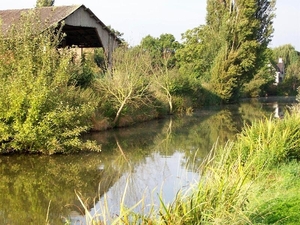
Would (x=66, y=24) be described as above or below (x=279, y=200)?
above

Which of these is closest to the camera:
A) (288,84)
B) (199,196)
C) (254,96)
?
(199,196)

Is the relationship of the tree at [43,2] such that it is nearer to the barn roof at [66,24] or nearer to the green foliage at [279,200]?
the barn roof at [66,24]

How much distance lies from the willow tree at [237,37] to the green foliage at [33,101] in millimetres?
30721

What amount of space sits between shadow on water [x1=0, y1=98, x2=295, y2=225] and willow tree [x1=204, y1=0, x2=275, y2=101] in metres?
25.1

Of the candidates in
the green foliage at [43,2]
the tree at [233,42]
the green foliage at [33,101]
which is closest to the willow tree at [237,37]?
the tree at [233,42]

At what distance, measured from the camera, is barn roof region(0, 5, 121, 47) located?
22.4 m

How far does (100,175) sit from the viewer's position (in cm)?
1226

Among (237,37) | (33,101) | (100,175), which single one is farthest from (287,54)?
(100,175)

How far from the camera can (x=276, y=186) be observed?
808 cm

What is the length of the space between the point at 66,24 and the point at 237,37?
2608 cm

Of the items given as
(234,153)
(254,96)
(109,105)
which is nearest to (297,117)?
(234,153)

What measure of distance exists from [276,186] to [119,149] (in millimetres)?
9687

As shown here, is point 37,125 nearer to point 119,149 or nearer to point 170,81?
point 119,149

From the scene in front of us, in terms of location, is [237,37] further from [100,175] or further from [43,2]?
[100,175]
